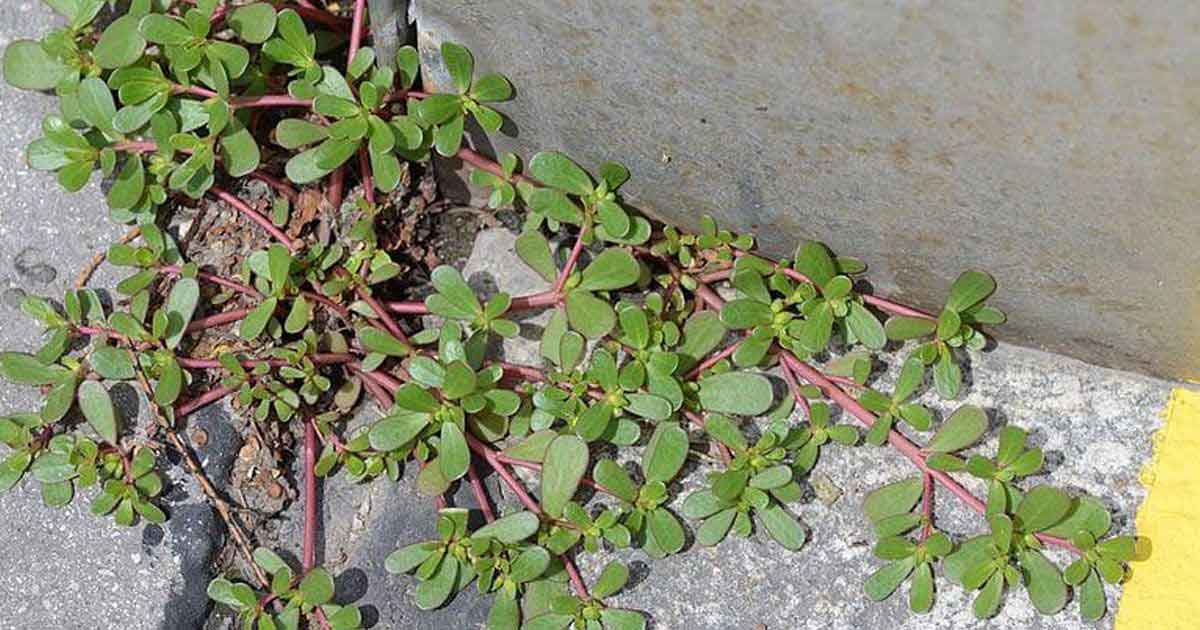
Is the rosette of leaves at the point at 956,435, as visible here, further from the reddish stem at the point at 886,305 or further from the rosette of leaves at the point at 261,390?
the rosette of leaves at the point at 261,390

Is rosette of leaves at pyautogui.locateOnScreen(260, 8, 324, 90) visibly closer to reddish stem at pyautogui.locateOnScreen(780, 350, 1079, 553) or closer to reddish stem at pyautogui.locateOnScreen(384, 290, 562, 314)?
reddish stem at pyautogui.locateOnScreen(384, 290, 562, 314)

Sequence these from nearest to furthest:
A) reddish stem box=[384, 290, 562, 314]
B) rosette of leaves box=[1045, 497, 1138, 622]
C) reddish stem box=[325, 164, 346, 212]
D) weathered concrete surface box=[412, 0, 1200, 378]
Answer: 1. weathered concrete surface box=[412, 0, 1200, 378]
2. rosette of leaves box=[1045, 497, 1138, 622]
3. reddish stem box=[384, 290, 562, 314]
4. reddish stem box=[325, 164, 346, 212]

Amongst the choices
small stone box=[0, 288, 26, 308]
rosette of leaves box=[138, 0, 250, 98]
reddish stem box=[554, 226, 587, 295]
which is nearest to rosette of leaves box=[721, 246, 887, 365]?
reddish stem box=[554, 226, 587, 295]

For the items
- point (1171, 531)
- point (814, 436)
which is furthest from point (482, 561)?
point (1171, 531)

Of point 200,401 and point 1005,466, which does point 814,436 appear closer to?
point 1005,466

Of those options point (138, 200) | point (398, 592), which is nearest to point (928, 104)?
point (398, 592)

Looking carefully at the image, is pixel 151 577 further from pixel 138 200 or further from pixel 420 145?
pixel 420 145
